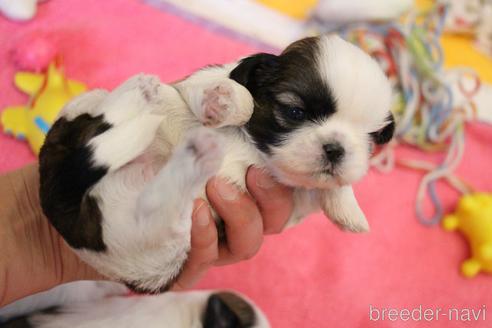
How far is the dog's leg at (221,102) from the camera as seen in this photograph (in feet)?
3.68

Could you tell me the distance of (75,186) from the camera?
1080mm

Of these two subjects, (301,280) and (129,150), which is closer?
(129,150)

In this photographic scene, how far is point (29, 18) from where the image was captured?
2.48m

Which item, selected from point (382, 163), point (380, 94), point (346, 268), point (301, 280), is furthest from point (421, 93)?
point (380, 94)

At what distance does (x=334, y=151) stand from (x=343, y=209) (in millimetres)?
233

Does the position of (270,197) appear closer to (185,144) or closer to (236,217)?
(236,217)

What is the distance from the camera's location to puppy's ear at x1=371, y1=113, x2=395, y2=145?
1.27 meters

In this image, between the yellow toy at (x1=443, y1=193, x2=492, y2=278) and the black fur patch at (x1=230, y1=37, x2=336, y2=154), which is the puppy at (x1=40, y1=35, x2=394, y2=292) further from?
the yellow toy at (x1=443, y1=193, x2=492, y2=278)

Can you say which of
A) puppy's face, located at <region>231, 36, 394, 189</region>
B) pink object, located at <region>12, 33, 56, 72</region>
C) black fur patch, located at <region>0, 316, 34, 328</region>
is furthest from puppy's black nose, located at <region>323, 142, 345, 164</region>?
pink object, located at <region>12, 33, 56, 72</region>

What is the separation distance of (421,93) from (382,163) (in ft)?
1.49

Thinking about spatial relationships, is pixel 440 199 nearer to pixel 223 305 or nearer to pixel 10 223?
pixel 223 305

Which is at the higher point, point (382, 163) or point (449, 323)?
point (382, 163)

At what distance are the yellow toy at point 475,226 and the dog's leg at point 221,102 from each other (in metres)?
1.44

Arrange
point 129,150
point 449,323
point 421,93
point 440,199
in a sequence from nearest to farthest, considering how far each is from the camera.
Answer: point 129,150, point 449,323, point 440,199, point 421,93
